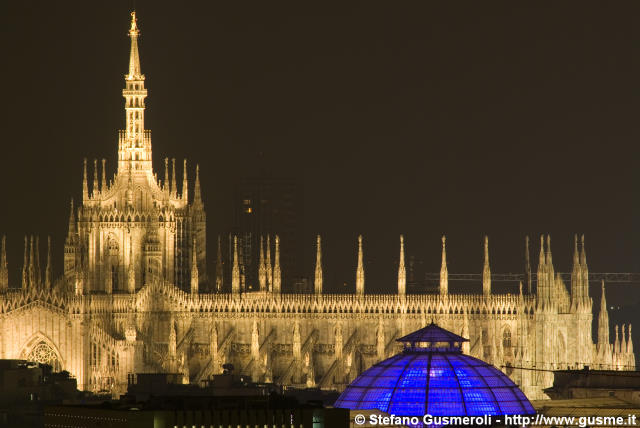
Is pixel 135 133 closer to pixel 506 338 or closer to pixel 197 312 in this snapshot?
pixel 197 312

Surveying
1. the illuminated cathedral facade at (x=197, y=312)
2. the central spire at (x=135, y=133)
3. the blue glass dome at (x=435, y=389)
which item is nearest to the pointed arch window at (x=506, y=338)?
the illuminated cathedral facade at (x=197, y=312)

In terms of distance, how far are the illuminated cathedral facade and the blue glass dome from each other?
36890mm

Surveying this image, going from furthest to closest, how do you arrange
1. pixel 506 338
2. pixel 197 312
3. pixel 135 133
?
1. pixel 135 133
2. pixel 197 312
3. pixel 506 338

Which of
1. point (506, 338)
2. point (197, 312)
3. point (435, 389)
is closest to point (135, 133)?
point (197, 312)

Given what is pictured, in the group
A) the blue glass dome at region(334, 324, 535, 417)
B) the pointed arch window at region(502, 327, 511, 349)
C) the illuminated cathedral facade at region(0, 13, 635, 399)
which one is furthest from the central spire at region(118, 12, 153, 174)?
the blue glass dome at region(334, 324, 535, 417)

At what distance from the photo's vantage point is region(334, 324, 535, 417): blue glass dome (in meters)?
136

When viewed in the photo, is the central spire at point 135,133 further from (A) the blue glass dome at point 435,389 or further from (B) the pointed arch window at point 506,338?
(A) the blue glass dome at point 435,389

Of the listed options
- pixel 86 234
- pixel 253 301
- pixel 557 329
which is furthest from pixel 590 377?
pixel 86 234

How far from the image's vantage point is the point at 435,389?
137 metres

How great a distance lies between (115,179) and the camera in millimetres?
197375

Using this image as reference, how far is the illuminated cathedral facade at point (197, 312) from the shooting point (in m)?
182

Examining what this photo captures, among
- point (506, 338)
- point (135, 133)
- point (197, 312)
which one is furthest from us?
point (135, 133)

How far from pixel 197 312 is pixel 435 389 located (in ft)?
181

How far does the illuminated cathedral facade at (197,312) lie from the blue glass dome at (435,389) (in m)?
36.9
